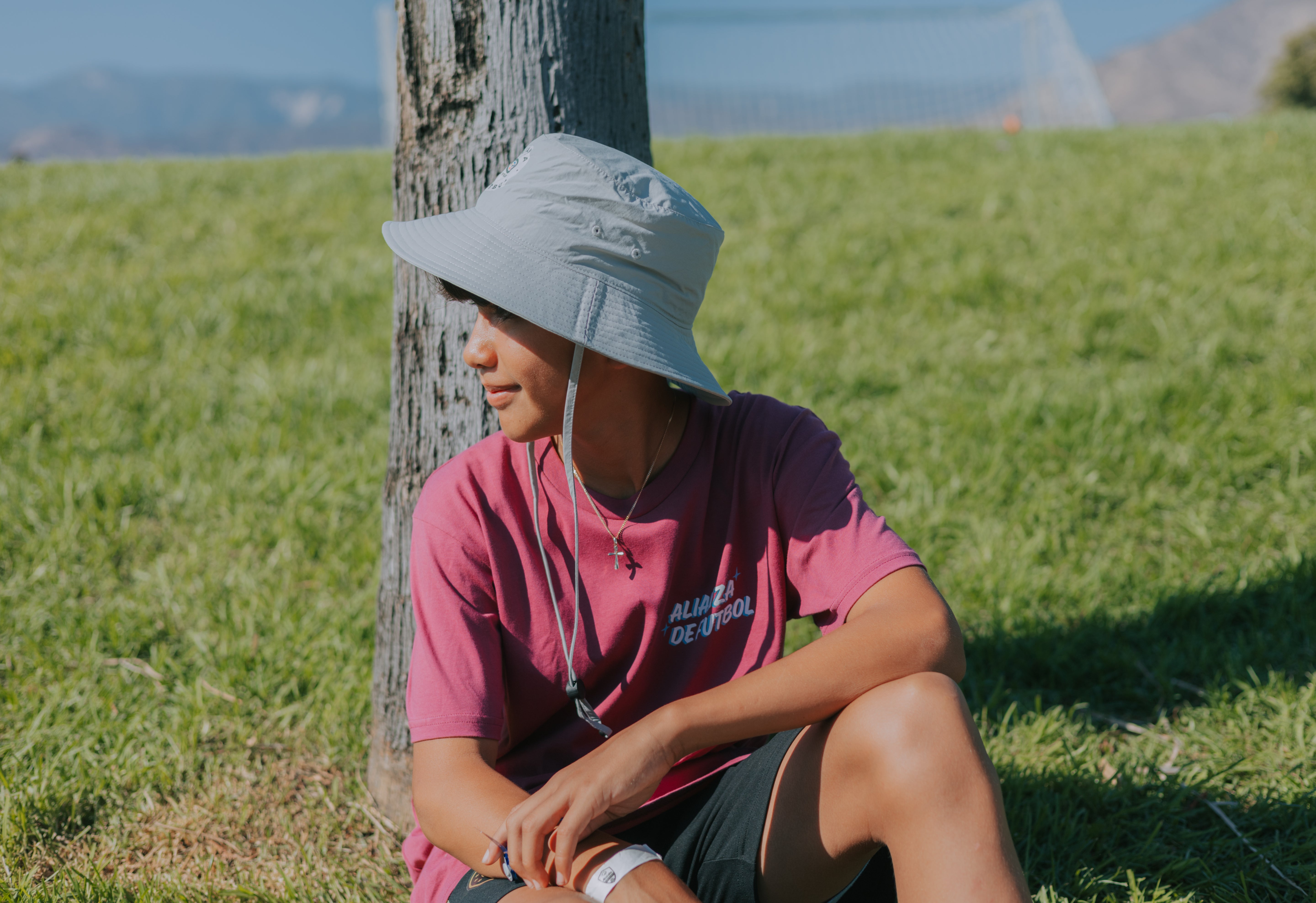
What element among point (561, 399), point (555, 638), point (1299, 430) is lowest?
point (1299, 430)

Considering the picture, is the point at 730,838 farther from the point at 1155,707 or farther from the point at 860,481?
the point at 860,481

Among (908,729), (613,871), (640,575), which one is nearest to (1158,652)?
(908,729)

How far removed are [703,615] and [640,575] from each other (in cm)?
15

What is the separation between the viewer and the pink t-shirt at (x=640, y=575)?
1781mm

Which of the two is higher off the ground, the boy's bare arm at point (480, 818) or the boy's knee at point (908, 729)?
the boy's knee at point (908, 729)

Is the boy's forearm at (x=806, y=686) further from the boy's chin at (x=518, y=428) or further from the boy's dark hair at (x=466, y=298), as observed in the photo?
the boy's dark hair at (x=466, y=298)

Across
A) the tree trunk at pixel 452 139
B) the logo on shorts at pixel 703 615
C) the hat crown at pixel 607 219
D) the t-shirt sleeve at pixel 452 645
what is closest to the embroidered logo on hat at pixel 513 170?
the hat crown at pixel 607 219

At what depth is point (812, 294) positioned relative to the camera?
5645 millimetres

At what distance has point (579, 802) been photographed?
1551 millimetres

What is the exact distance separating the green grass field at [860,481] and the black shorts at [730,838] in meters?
0.65

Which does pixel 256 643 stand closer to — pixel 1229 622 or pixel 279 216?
pixel 1229 622

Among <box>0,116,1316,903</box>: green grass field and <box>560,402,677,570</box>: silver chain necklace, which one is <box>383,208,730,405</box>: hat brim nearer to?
<box>560,402,677,570</box>: silver chain necklace

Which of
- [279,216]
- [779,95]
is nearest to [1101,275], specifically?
[279,216]

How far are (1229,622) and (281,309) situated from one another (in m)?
4.62
